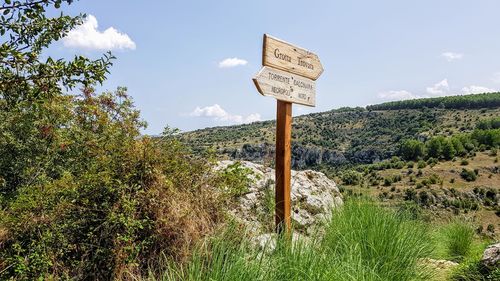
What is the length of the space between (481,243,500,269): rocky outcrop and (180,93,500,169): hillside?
224ft

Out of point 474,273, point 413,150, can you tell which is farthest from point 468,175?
point 474,273

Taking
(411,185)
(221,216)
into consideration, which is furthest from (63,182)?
(411,185)

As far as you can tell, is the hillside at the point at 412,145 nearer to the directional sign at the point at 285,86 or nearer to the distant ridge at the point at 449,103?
the distant ridge at the point at 449,103

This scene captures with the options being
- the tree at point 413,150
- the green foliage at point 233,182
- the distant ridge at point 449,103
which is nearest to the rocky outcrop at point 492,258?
the green foliage at point 233,182

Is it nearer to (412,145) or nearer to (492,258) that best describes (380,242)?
(492,258)

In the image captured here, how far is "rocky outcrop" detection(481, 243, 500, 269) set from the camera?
4.55m

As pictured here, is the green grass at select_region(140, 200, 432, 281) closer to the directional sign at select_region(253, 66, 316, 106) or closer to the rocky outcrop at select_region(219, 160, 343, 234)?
the rocky outcrop at select_region(219, 160, 343, 234)

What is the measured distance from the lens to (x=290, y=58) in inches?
179

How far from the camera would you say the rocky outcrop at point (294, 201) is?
15.0 ft

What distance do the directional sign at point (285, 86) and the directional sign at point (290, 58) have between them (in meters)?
0.06

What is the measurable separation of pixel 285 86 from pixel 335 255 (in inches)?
73.9

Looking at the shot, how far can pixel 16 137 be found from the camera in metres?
8.71

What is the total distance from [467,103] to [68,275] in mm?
129483

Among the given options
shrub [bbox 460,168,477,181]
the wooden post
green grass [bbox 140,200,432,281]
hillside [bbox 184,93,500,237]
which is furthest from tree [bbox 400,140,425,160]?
the wooden post
